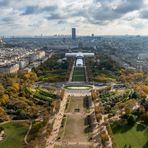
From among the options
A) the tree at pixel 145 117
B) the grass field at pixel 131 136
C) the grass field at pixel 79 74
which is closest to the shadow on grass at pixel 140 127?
the grass field at pixel 131 136

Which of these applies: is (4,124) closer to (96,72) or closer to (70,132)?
(70,132)

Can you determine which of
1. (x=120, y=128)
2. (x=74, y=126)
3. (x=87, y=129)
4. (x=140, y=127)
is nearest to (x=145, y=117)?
(x=140, y=127)

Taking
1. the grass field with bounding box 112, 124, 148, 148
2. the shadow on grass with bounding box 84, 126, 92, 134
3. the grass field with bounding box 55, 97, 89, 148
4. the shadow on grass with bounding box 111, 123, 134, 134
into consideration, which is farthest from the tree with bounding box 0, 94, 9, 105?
the grass field with bounding box 112, 124, 148, 148

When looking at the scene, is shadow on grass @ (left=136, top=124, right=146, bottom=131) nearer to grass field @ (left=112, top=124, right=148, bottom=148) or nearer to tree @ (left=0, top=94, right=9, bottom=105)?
grass field @ (left=112, top=124, right=148, bottom=148)

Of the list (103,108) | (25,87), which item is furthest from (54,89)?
(103,108)

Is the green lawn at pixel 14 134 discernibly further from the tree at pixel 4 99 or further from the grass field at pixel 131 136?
the grass field at pixel 131 136

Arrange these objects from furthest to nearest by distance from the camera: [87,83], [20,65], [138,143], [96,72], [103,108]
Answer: [20,65] → [96,72] → [87,83] → [103,108] → [138,143]

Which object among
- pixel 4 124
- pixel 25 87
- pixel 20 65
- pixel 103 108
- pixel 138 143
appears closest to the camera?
pixel 138 143
